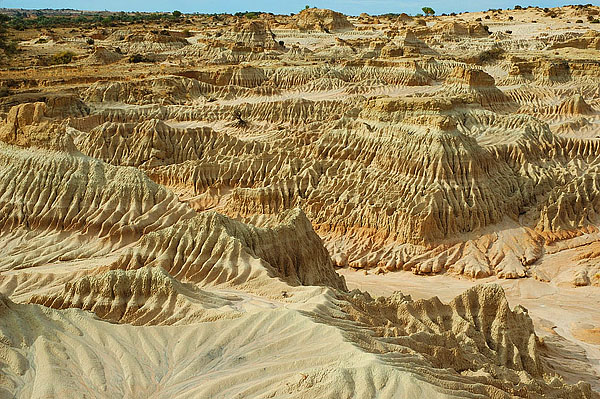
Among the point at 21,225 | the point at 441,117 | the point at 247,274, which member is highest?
the point at 441,117

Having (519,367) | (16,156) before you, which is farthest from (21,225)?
(519,367)

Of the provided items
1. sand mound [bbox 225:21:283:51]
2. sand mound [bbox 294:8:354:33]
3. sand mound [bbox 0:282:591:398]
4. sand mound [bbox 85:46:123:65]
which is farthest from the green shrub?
sand mound [bbox 0:282:591:398]

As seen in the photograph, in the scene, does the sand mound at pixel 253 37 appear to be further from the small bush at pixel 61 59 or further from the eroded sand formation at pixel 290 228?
the eroded sand formation at pixel 290 228

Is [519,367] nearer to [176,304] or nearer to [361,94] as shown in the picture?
[176,304]

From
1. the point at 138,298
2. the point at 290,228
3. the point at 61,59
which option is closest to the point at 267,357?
the point at 138,298

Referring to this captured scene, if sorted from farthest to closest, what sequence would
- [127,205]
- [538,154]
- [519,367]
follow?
[538,154] < [127,205] < [519,367]

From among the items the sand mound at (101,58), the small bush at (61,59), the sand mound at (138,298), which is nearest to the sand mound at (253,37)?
the sand mound at (101,58)

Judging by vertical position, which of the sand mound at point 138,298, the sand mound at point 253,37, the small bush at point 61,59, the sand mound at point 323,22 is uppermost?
the sand mound at point 323,22

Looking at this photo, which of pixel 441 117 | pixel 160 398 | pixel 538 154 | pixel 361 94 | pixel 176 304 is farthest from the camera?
pixel 361 94

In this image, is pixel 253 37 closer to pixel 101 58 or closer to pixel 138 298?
pixel 101 58
